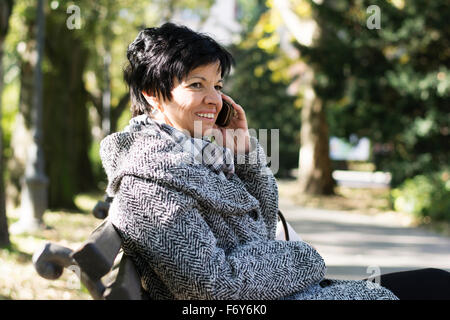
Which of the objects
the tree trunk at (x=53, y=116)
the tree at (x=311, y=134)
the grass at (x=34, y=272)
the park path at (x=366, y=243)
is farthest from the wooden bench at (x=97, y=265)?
the tree at (x=311, y=134)

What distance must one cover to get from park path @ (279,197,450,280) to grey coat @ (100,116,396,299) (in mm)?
3900

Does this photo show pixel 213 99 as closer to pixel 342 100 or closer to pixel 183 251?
pixel 183 251

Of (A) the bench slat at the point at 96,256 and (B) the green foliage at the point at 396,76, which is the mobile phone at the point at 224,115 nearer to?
(A) the bench slat at the point at 96,256

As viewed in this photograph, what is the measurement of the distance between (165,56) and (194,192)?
1.79 ft

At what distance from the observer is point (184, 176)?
1.93 m

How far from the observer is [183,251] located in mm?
1818

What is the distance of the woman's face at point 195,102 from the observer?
2.20 metres

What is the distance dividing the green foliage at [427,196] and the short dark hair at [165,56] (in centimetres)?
1012

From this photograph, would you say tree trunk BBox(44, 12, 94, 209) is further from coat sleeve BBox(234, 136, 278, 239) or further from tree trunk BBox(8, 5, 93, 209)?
coat sleeve BBox(234, 136, 278, 239)

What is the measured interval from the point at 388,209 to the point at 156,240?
13.3 metres

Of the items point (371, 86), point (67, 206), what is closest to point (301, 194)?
point (371, 86)

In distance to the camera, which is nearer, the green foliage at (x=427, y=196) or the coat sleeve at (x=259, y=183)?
the coat sleeve at (x=259, y=183)

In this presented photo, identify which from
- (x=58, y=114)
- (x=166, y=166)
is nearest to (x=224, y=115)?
(x=166, y=166)

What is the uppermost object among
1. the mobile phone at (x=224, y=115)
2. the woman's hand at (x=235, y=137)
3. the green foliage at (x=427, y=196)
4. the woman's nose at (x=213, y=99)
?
the woman's nose at (x=213, y=99)
